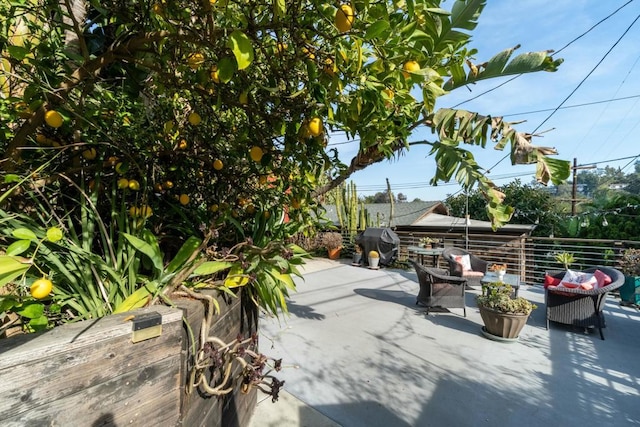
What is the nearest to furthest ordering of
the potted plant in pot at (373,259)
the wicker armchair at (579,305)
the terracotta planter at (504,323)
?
1. the terracotta planter at (504,323)
2. the wicker armchair at (579,305)
3. the potted plant in pot at (373,259)

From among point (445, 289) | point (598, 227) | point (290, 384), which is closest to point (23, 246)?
point (290, 384)

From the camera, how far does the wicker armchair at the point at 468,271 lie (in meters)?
6.11

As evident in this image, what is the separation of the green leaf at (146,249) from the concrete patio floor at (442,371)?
105cm

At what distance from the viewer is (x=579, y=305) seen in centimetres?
377

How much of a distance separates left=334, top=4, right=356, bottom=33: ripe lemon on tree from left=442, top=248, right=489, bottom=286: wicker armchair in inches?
248

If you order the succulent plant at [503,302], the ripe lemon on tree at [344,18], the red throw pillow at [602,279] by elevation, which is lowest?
the succulent plant at [503,302]

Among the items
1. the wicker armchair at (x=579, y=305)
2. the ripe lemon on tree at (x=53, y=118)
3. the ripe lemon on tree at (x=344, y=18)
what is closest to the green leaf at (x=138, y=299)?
the ripe lemon on tree at (x=53, y=118)

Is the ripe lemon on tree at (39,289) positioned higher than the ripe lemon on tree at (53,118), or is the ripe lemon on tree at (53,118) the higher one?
the ripe lemon on tree at (53,118)

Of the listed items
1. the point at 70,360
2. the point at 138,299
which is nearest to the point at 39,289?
the point at 70,360

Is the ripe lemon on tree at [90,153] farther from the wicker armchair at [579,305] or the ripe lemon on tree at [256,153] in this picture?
the wicker armchair at [579,305]

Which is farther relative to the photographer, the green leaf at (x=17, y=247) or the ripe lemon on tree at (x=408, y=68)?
the ripe lemon on tree at (x=408, y=68)

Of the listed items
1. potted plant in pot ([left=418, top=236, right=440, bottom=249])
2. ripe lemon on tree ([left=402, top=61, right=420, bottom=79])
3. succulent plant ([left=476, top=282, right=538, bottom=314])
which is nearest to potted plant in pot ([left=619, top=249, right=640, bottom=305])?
succulent plant ([left=476, top=282, right=538, bottom=314])

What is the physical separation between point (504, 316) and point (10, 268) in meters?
4.20

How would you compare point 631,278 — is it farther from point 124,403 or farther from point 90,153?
point 90,153
